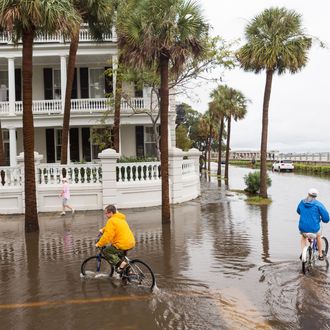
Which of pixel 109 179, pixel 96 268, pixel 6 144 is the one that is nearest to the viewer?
pixel 96 268

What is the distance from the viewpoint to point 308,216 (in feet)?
27.5

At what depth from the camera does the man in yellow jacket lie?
7.40 meters

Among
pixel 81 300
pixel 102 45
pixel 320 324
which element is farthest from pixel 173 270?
pixel 102 45

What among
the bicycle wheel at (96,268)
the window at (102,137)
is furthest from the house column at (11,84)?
the bicycle wheel at (96,268)

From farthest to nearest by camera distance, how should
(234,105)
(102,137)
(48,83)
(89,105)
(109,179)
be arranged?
(234,105), (48,83), (89,105), (102,137), (109,179)

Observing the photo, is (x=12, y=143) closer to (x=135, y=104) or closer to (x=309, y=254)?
(x=135, y=104)

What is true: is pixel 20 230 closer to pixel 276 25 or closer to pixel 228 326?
pixel 228 326

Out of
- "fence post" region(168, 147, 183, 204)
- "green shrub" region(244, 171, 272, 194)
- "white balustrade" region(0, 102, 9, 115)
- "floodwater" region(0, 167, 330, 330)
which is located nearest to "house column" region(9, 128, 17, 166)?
"white balustrade" region(0, 102, 9, 115)

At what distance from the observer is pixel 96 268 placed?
8.66m

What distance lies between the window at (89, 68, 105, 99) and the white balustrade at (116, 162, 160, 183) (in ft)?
29.3

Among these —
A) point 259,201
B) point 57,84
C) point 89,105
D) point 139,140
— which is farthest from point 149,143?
point 259,201

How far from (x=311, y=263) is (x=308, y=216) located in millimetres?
1010

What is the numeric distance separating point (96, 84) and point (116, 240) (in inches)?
773

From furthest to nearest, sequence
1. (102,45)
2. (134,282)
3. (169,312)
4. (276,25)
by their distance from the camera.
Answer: (102,45) → (276,25) → (134,282) → (169,312)
